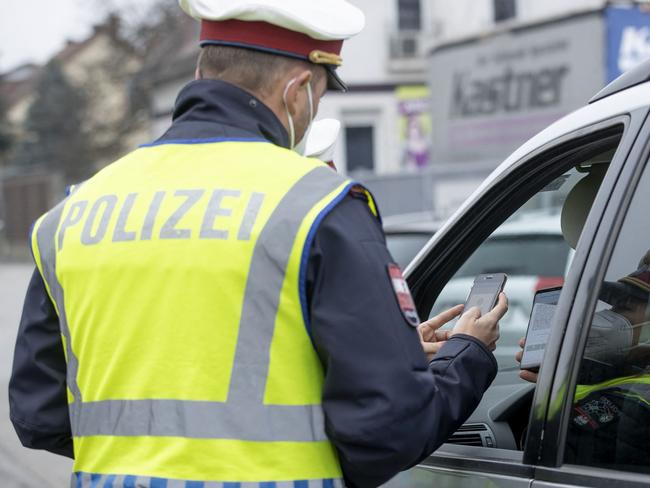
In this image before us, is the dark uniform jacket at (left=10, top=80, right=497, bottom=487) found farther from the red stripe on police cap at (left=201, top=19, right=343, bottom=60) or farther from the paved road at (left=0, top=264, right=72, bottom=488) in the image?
the paved road at (left=0, top=264, right=72, bottom=488)

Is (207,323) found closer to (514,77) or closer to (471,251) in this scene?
(471,251)

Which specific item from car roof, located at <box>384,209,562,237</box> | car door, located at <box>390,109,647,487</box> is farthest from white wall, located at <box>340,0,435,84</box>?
car door, located at <box>390,109,647,487</box>

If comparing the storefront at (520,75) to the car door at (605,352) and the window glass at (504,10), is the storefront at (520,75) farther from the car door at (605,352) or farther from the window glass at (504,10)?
the car door at (605,352)

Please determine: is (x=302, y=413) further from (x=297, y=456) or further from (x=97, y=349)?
(x=97, y=349)

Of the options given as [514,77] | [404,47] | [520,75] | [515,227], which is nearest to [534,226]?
[515,227]

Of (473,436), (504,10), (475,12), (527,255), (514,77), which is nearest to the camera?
(473,436)

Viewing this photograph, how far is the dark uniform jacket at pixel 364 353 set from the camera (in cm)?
174

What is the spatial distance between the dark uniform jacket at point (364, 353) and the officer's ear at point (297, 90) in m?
0.05

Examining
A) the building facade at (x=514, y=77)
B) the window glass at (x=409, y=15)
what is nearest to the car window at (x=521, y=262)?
the building facade at (x=514, y=77)

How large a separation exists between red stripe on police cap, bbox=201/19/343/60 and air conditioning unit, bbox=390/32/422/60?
22.6 meters

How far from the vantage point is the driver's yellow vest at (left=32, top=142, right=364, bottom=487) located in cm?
178

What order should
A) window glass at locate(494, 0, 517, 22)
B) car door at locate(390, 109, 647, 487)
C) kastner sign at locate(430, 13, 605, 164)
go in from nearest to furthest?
1. car door at locate(390, 109, 647, 487)
2. kastner sign at locate(430, 13, 605, 164)
3. window glass at locate(494, 0, 517, 22)

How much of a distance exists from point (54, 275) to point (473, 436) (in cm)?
100

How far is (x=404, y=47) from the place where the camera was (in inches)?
958
